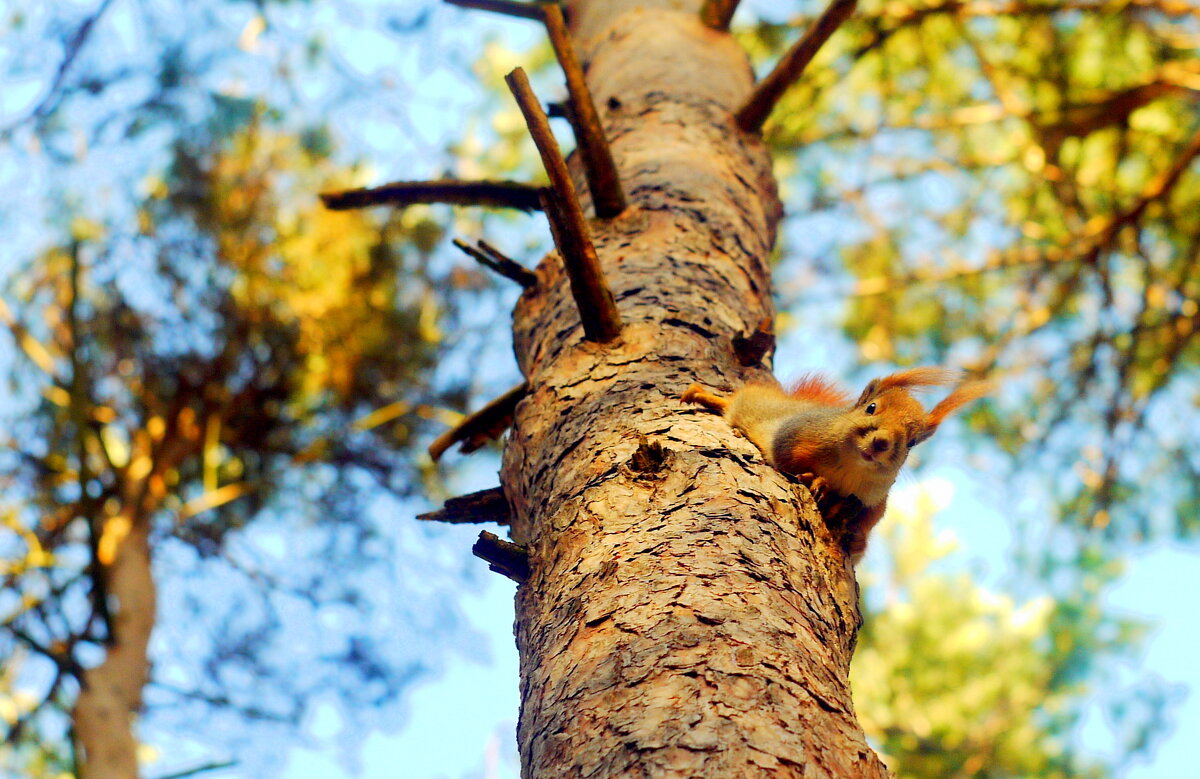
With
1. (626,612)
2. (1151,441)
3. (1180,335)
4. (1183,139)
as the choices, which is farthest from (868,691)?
(626,612)

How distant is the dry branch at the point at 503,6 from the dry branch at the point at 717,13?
0.51 meters

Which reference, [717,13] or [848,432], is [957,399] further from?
[717,13]

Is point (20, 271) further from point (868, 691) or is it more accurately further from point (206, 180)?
point (868, 691)

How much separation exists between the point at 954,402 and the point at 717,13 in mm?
1555

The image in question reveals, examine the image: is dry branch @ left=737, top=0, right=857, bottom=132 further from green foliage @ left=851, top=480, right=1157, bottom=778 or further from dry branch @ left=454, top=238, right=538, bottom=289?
green foliage @ left=851, top=480, right=1157, bottom=778

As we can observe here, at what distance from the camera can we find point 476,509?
1.83 meters

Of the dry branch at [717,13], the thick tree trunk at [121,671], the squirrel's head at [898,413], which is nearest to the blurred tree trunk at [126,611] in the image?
the thick tree trunk at [121,671]

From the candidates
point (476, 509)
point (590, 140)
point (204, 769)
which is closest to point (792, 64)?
point (590, 140)

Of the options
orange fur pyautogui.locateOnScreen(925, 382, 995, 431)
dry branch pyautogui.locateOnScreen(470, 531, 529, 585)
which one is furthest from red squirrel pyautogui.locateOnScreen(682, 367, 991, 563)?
dry branch pyautogui.locateOnScreen(470, 531, 529, 585)

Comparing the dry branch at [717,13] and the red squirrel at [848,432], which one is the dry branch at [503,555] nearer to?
the red squirrel at [848,432]

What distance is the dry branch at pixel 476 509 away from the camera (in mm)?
1795

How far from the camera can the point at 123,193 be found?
17.9 feet

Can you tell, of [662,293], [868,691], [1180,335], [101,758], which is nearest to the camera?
[662,293]

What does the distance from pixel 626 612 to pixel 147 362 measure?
5.09 metres
